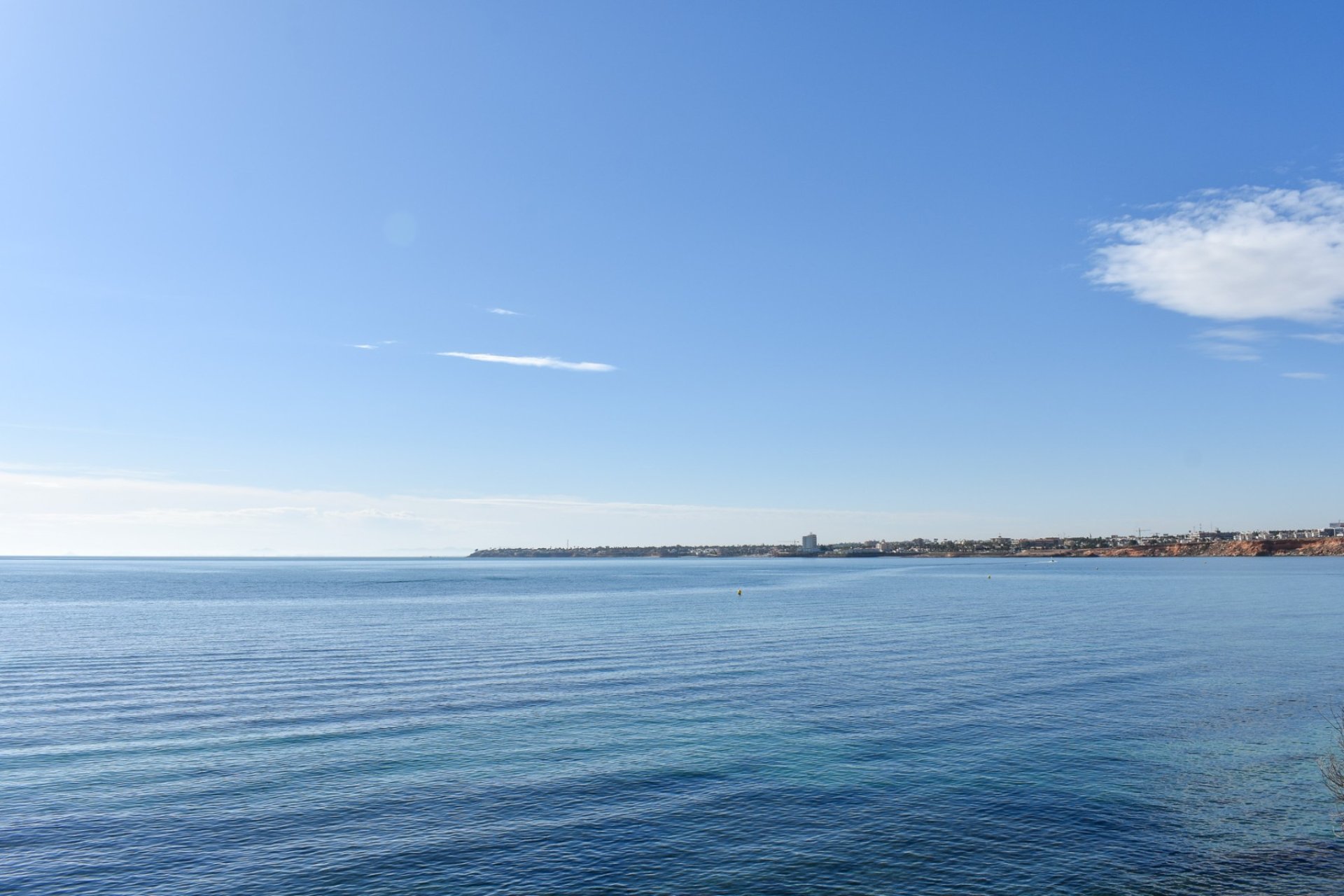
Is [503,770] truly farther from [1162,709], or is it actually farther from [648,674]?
[1162,709]

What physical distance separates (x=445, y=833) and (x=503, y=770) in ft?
22.9

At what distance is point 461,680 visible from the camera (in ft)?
186

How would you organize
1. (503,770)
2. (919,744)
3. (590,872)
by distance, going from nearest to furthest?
(590,872)
(503,770)
(919,744)

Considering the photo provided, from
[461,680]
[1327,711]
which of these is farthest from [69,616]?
[1327,711]

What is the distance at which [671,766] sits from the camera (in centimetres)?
3431

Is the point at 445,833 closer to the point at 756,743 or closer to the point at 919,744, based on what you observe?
the point at 756,743

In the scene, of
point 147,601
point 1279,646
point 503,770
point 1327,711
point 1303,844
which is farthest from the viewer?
point 147,601

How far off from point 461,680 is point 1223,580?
192m

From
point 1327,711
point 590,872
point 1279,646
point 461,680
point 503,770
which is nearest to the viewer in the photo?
point 590,872

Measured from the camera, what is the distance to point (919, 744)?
37969 mm

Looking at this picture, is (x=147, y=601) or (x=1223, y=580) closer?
(x=147, y=601)

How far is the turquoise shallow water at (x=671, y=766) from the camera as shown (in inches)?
961

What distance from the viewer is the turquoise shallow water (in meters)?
24.4

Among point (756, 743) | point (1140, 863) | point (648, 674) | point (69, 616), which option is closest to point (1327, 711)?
point (1140, 863)
